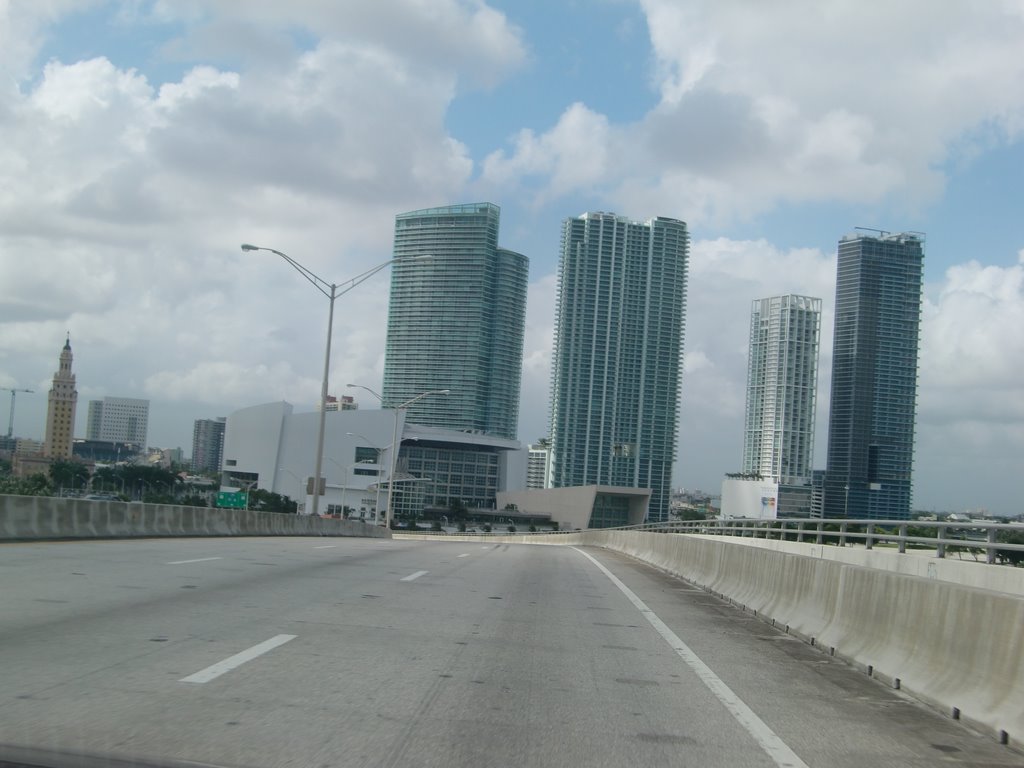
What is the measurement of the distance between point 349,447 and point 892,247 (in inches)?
3713

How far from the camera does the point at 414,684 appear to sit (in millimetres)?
8211

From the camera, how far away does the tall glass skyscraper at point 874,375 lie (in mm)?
123625

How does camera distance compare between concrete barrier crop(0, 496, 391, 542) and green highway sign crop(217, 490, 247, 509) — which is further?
green highway sign crop(217, 490, 247, 509)

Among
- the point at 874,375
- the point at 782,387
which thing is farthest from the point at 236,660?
the point at 782,387

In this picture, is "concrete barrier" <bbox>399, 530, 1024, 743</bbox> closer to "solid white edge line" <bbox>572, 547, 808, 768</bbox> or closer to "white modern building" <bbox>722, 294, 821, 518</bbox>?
"solid white edge line" <bbox>572, 547, 808, 768</bbox>

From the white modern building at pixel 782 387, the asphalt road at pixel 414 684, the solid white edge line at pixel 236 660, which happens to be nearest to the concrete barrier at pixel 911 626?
the asphalt road at pixel 414 684

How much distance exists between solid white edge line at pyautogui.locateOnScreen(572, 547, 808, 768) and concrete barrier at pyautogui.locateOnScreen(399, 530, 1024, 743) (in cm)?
154

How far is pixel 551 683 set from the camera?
8703 mm

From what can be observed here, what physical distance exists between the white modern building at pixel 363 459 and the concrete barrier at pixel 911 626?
15358 centimetres

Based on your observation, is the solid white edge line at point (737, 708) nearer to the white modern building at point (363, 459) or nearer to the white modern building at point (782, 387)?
the white modern building at point (782, 387)

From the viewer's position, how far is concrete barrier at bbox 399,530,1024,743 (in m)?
7.25

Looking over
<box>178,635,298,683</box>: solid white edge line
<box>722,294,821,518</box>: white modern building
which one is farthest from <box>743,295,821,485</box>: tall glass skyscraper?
<box>178,635,298,683</box>: solid white edge line

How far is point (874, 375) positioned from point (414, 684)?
15011 cm

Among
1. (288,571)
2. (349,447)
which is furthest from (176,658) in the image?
(349,447)
